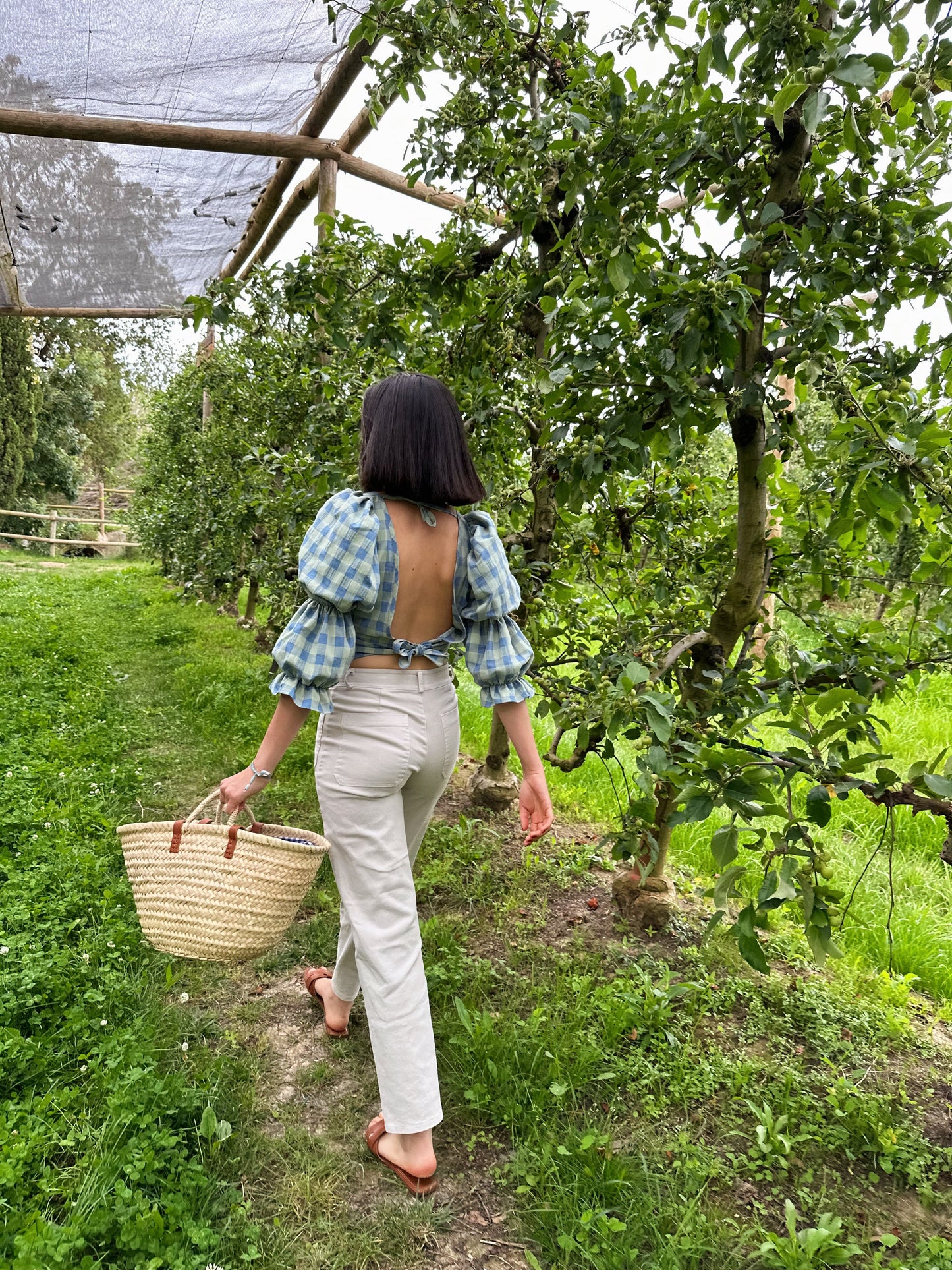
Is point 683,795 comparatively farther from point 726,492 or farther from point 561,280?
point 726,492

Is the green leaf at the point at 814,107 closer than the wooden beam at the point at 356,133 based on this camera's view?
Yes

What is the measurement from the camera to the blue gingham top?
5.44ft

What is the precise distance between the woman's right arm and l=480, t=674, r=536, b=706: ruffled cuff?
1cm

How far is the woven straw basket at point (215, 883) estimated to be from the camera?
195cm

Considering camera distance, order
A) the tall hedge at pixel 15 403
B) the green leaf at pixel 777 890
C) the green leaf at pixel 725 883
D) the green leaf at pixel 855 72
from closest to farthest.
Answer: the green leaf at pixel 855 72
the green leaf at pixel 777 890
the green leaf at pixel 725 883
the tall hedge at pixel 15 403

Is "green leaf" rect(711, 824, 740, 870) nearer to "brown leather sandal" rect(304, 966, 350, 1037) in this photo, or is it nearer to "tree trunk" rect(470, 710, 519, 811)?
"brown leather sandal" rect(304, 966, 350, 1037)

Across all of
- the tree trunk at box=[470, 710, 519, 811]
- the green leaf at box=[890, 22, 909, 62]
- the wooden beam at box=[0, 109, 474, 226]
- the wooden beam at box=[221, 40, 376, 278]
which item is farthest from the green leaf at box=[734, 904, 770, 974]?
the wooden beam at box=[0, 109, 474, 226]

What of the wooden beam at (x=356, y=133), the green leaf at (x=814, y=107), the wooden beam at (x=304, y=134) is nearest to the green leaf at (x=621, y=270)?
the green leaf at (x=814, y=107)

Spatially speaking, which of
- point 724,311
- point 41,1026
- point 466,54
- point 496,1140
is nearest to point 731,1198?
point 496,1140

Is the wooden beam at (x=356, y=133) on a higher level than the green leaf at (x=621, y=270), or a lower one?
higher

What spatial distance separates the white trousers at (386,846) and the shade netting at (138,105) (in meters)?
2.41

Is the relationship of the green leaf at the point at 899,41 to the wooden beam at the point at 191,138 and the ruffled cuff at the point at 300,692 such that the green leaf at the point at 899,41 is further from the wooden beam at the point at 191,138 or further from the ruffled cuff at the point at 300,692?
the wooden beam at the point at 191,138

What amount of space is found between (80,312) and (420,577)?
7.52 metres

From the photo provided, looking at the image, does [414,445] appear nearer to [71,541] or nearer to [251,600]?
[251,600]
